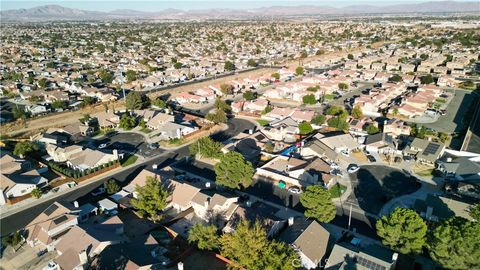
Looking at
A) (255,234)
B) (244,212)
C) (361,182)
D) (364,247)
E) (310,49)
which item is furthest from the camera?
(310,49)

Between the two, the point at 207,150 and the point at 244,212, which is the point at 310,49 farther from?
the point at 244,212

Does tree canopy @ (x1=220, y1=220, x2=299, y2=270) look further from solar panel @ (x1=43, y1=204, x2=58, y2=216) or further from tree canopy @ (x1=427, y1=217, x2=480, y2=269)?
solar panel @ (x1=43, y1=204, x2=58, y2=216)

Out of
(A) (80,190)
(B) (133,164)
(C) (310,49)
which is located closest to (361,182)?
(B) (133,164)

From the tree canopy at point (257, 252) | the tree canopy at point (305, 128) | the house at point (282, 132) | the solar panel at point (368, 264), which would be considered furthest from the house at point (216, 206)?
the tree canopy at point (305, 128)

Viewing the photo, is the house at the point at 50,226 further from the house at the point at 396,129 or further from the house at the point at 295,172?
the house at the point at 396,129

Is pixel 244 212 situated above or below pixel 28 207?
above
